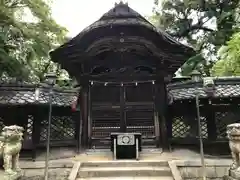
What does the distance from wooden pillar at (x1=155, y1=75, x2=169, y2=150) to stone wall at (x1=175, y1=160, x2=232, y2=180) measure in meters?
1.91

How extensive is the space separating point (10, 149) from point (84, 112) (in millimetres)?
3415

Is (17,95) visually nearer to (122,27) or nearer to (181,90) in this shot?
(122,27)

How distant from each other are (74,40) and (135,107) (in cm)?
317

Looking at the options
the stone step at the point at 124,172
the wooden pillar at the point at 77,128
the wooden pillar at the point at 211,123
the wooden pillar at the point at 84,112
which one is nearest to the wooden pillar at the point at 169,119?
the wooden pillar at the point at 211,123

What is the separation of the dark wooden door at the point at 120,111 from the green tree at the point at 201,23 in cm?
1157

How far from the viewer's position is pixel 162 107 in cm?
938

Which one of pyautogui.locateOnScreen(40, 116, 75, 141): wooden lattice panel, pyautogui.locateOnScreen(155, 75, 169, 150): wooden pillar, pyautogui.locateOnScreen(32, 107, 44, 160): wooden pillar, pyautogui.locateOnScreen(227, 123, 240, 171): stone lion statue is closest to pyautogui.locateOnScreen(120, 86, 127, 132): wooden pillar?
pyautogui.locateOnScreen(155, 75, 169, 150): wooden pillar

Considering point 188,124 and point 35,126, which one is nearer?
point 35,126

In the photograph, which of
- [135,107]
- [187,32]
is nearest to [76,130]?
[135,107]

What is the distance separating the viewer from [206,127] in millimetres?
8633

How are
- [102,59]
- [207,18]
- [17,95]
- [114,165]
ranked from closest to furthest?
[114,165] < [17,95] < [102,59] < [207,18]

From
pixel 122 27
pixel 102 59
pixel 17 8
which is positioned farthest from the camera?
pixel 17 8

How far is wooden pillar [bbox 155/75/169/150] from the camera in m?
9.08

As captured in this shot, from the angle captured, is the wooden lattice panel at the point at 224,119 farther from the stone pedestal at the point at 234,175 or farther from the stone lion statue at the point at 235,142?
the stone pedestal at the point at 234,175
